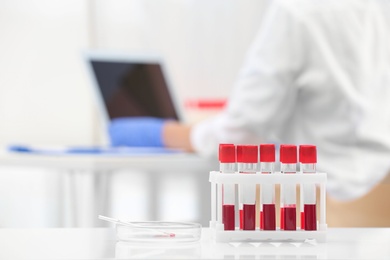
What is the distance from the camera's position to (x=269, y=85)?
1.53m

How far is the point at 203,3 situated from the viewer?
9.08 feet

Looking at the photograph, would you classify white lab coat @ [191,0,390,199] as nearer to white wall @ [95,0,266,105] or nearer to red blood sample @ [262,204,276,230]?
red blood sample @ [262,204,276,230]

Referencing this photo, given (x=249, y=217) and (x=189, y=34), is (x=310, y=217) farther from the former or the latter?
(x=189, y=34)

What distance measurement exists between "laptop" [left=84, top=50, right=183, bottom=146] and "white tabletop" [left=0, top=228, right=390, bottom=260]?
1308mm

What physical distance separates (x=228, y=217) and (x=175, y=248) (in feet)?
0.19

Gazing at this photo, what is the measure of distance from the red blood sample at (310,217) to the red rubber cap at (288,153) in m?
0.04

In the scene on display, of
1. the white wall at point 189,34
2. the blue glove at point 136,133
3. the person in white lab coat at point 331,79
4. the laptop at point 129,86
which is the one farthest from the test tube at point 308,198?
the white wall at point 189,34

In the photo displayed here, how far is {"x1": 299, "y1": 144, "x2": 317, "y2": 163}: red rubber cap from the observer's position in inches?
24.2

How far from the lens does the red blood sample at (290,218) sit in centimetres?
62

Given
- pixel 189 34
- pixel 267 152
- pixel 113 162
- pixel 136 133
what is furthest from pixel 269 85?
pixel 189 34

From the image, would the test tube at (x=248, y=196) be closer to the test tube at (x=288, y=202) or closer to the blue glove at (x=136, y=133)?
the test tube at (x=288, y=202)

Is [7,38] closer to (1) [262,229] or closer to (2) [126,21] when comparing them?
(2) [126,21]

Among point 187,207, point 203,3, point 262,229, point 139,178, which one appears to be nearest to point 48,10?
point 203,3

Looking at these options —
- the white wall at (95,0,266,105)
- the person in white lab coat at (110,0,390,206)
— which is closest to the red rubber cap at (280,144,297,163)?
the person in white lab coat at (110,0,390,206)
